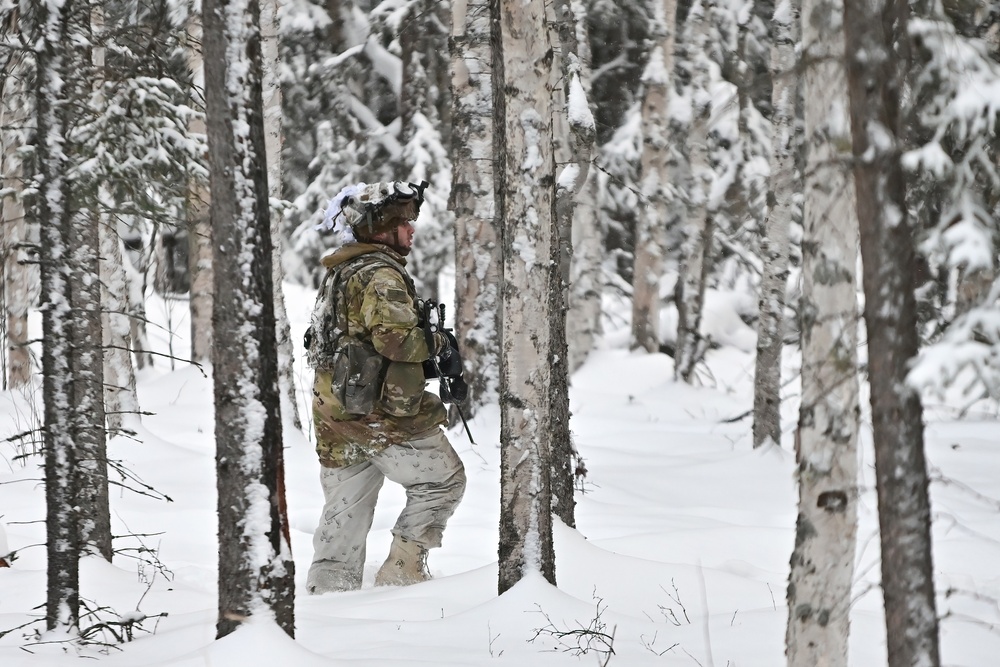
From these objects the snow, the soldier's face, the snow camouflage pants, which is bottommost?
the snow

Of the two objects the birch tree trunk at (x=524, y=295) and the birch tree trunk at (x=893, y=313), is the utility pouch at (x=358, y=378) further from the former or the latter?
the birch tree trunk at (x=893, y=313)

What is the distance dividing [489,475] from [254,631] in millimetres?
5234

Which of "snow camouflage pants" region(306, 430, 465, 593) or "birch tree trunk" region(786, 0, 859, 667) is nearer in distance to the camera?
"birch tree trunk" region(786, 0, 859, 667)

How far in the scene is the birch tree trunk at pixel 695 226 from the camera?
14.1 metres

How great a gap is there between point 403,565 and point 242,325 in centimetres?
244

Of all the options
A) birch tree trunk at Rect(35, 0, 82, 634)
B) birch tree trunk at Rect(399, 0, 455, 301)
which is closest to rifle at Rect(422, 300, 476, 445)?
birch tree trunk at Rect(35, 0, 82, 634)

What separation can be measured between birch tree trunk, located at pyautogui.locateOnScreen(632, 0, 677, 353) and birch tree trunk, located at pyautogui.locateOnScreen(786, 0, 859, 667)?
11.2m

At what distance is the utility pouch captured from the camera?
500 cm

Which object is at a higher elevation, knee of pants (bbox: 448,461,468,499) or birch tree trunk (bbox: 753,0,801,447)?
birch tree trunk (bbox: 753,0,801,447)

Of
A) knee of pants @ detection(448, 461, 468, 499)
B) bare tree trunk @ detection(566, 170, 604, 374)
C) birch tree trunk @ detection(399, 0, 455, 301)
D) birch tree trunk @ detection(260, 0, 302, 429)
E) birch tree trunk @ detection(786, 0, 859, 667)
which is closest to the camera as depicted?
birch tree trunk @ detection(786, 0, 859, 667)

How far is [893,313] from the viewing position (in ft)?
8.66

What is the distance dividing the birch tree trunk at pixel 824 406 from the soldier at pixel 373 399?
7.94 feet

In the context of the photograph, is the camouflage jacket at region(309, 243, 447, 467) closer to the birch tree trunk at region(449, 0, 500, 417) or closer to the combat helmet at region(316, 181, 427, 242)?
the combat helmet at region(316, 181, 427, 242)

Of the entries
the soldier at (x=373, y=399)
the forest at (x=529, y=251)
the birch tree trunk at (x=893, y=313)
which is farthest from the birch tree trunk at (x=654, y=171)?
the birch tree trunk at (x=893, y=313)
